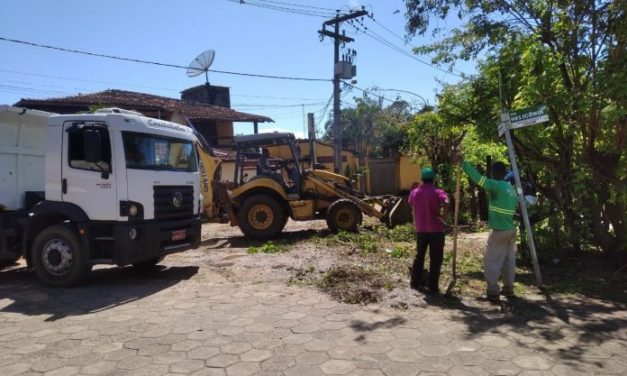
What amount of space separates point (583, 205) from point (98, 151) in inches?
280

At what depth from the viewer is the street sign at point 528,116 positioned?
6434 millimetres

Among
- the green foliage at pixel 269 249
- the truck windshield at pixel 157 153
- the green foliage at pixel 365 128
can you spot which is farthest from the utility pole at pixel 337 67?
the green foliage at pixel 365 128

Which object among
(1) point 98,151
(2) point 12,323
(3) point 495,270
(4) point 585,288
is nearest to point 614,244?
(4) point 585,288

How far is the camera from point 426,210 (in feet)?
21.5

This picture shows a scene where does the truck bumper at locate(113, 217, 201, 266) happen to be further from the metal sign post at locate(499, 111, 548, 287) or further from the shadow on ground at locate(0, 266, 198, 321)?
the metal sign post at locate(499, 111, 548, 287)

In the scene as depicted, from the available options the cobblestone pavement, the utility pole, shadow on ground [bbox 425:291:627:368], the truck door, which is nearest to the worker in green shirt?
shadow on ground [bbox 425:291:627:368]

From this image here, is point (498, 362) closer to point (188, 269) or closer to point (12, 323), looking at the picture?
point (12, 323)

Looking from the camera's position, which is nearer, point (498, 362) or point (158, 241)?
point (498, 362)

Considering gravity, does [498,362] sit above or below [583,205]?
below

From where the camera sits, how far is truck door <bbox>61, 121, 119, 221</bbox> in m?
7.22

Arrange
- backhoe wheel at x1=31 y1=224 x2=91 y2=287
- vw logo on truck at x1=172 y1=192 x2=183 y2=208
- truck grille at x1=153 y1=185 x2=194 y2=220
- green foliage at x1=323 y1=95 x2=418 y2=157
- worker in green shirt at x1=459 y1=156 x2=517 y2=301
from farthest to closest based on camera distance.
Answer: green foliage at x1=323 y1=95 x2=418 y2=157
vw logo on truck at x1=172 y1=192 x2=183 y2=208
truck grille at x1=153 y1=185 x2=194 y2=220
backhoe wheel at x1=31 y1=224 x2=91 y2=287
worker in green shirt at x1=459 y1=156 x2=517 y2=301

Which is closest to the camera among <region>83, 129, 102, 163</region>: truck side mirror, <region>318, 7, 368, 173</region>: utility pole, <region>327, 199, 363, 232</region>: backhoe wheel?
<region>83, 129, 102, 163</region>: truck side mirror

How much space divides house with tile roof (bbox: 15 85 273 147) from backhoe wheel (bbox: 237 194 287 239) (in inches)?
345

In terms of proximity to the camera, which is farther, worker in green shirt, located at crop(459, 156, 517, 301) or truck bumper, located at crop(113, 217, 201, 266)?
truck bumper, located at crop(113, 217, 201, 266)
